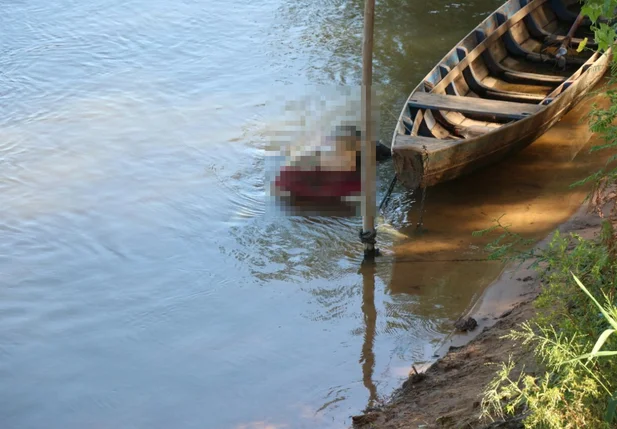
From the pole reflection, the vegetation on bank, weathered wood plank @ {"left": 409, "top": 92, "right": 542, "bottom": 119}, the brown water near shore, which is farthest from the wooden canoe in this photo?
the vegetation on bank

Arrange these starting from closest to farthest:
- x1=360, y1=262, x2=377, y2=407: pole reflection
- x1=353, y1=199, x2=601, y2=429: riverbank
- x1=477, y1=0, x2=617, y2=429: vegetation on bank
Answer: x1=477, y1=0, x2=617, y2=429: vegetation on bank
x1=353, y1=199, x2=601, y2=429: riverbank
x1=360, y1=262, x2=377, y2=407: pole reflection

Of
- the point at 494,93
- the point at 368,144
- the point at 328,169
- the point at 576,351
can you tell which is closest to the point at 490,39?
the point at 494,93

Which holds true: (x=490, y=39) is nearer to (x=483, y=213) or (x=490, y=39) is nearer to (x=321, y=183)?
(x=483, y=213)

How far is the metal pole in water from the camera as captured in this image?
666cm

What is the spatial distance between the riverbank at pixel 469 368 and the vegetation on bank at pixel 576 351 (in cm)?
22

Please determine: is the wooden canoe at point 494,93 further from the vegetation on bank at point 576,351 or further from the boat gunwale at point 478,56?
the vegetation on bank at point 576,351

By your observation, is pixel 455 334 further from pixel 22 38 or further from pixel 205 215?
pixel 22 38

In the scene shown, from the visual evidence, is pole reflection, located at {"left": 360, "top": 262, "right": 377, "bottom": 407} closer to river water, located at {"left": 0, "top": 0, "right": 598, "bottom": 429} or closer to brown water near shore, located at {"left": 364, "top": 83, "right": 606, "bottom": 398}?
river water, located at {"left": 0, "top": 0, "right": 598, "bottom": 429}

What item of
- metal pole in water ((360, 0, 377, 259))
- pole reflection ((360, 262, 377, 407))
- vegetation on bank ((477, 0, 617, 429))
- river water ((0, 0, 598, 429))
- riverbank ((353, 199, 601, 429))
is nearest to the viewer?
vegetation on bank ((477, 0, 617, 429))

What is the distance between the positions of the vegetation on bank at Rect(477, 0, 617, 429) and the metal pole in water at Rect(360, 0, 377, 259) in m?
2.16

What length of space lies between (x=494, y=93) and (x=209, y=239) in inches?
157

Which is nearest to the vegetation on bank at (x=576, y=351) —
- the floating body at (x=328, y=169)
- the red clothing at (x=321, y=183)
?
the floating body at (x=328, y=169)

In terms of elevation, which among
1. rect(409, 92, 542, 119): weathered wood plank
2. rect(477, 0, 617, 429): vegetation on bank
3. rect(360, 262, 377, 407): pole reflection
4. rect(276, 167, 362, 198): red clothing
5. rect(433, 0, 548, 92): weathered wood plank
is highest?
rect(433, 0, 548, 92): weathered wood plank

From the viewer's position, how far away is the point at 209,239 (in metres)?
8.47
